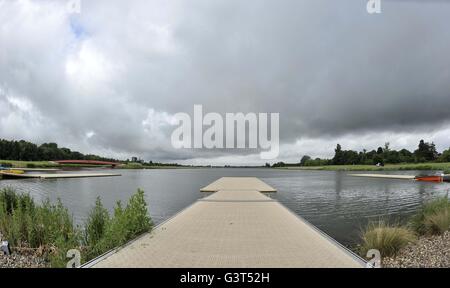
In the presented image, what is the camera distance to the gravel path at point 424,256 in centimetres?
426

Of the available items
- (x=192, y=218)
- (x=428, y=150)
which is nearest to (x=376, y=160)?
(x=428, y=150)

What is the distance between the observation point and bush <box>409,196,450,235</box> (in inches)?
257

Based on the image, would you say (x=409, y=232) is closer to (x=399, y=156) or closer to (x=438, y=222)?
(x=438, y=222)

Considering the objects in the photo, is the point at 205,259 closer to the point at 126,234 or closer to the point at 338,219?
the point at 126,234

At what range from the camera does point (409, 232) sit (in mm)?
5895

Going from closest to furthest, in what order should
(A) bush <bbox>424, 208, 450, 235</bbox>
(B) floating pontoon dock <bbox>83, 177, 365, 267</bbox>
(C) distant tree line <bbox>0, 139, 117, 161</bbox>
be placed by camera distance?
(B) floating pontoon dock <bbox>83, 177, 365, 267</bbox> → (A) bush <bbox>424, 208, 450, 235</bbox> → (C) distant tree line <bbox>0, 139, 117, 161</bbox>

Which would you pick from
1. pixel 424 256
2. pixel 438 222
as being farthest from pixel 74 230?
pixel 438 222

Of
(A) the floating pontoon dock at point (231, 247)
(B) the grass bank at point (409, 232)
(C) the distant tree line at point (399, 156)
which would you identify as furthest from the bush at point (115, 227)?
(C) the distant tree line at point (399, 156)

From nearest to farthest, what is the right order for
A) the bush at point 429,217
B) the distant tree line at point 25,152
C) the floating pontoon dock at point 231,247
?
the floating pontoon dock at point 231,247 < the bush at point 429,217 < the distant tree line at point 25,152

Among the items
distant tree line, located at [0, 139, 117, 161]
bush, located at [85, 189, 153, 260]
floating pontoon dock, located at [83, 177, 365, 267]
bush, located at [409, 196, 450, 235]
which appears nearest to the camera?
floating pontoon dock, located at [83, 177, 365, 267]

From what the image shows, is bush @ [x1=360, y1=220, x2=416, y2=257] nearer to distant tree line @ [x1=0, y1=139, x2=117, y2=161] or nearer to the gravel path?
the gravel path

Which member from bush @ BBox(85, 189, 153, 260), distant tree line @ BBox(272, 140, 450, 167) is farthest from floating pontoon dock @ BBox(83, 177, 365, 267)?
distant tree line @ BBox(272, 140, 450, 167)

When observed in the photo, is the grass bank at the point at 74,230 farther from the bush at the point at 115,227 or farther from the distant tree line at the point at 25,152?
the distant tree line at the point at 25,152
